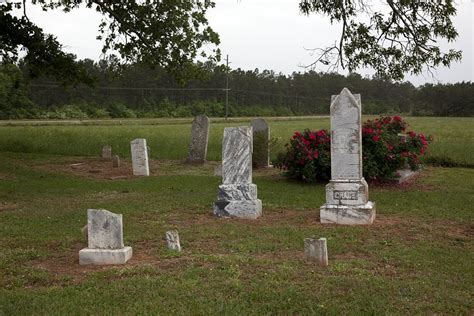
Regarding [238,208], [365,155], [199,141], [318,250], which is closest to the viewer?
[318,250]

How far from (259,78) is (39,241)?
7273 cm

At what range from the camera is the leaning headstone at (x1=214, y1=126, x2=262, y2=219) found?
10.0 meters

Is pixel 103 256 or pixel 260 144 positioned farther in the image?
pixel 260 144

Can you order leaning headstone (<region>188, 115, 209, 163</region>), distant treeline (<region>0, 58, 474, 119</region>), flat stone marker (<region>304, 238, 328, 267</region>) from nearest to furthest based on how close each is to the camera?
flat stone marker (<region>304, 238, 328, 267</region>) < leaning headstone (<region>188, 115, 209, 163</region>) < distant treeline (<region>0, 58, 474, 119</region>)

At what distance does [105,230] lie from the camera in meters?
6.83

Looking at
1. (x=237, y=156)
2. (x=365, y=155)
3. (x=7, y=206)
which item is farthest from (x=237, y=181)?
(x=365, y=155)

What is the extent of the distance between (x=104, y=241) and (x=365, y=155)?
8.78 m

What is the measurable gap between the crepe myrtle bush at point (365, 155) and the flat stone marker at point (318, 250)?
7596 millimetres

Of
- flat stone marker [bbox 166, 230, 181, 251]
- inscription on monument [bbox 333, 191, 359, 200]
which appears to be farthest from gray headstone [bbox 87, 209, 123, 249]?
inscription on monument [bbox 333, 191, 359, 200]

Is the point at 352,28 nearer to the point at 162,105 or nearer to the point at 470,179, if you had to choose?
the point at 470,179

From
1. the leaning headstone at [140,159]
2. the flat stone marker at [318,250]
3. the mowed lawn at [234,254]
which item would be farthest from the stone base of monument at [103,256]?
the leaning headstone at [140,159]

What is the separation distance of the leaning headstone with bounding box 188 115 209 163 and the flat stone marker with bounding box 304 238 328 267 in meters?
13.3

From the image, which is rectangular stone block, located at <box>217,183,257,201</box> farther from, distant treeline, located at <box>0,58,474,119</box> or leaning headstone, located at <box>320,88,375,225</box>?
distant treeline, located at <box>0,58,474,119</box>

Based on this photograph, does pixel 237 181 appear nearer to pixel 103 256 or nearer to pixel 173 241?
→ pixel 173 241
